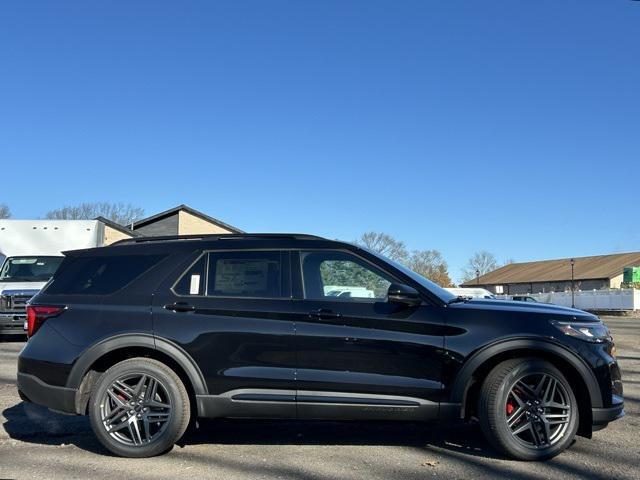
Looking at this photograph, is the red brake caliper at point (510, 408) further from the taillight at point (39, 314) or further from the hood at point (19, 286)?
the hood at point (19, 286)

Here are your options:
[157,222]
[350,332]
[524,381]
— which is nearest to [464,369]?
[524,381]

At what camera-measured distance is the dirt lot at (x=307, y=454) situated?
15.4 ft

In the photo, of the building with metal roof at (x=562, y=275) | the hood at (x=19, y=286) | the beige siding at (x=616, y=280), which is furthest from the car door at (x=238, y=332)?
the beige siding at (x=616, y=280)

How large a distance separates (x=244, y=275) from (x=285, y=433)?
173 cm

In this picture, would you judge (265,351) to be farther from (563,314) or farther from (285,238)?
(563,314)

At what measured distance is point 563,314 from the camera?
509 cm

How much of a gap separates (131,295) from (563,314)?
145 inches

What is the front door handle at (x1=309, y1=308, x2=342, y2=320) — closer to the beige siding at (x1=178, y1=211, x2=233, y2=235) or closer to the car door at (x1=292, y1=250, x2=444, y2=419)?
the car door at (x1=292, y1=250, x2=444, y2=419)

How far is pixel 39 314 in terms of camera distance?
17.9 feet

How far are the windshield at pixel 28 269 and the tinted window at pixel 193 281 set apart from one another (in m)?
10.9

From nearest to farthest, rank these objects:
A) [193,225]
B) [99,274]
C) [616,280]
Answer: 1. [99,274]
2. [193,225]
3. [616,280]

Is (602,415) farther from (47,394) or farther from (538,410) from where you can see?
(47,394)

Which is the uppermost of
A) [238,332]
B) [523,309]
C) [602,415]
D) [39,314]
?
[523,309]

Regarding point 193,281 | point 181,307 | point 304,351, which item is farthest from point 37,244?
point 304,351
